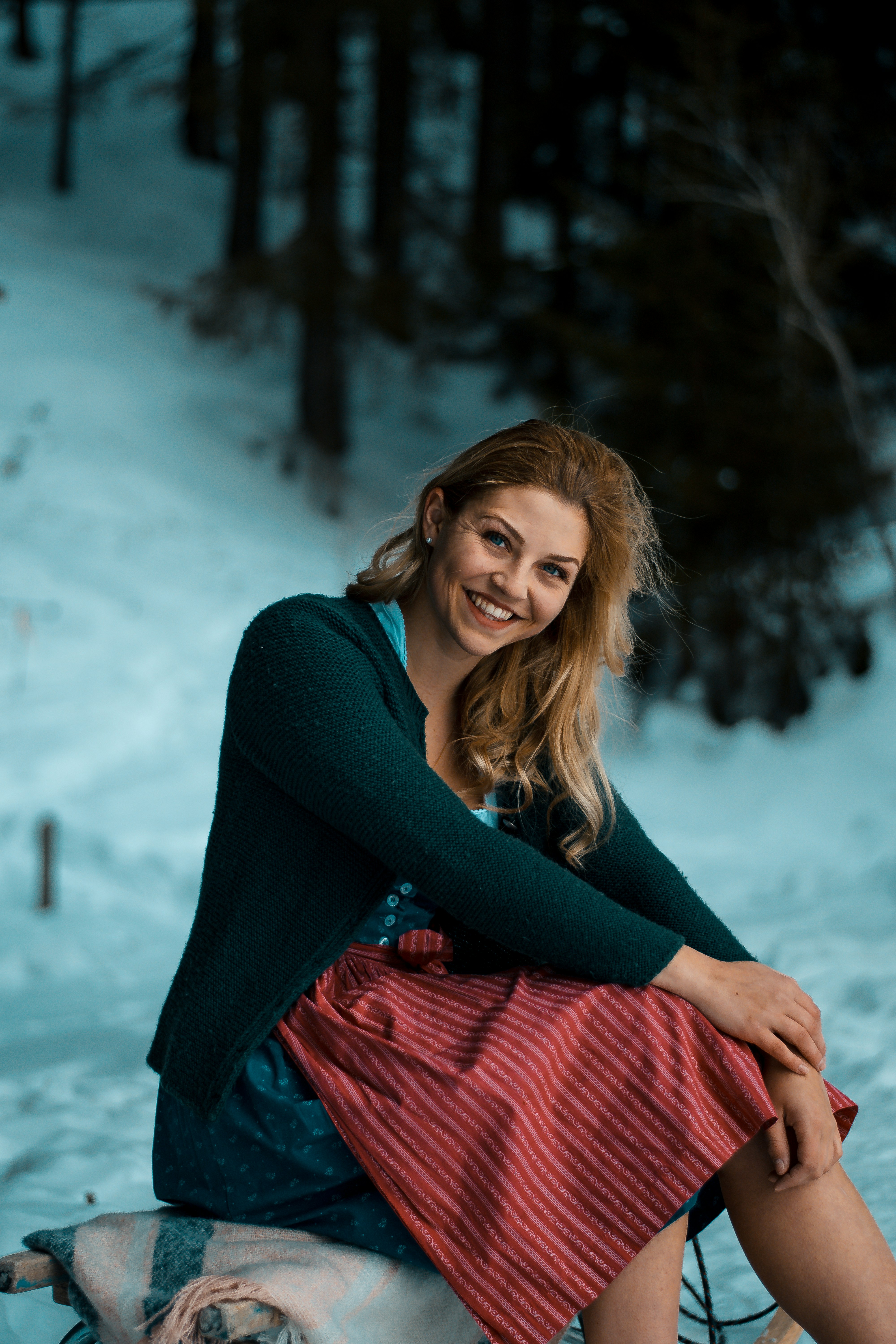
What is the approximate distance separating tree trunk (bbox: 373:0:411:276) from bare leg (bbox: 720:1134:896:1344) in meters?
9.72

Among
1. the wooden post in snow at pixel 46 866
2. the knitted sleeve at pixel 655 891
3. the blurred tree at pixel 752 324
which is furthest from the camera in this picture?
the blurred tree at pixel 752 324

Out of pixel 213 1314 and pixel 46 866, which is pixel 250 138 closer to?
pixel 46 866

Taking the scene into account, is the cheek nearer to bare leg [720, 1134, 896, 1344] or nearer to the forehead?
the forehead

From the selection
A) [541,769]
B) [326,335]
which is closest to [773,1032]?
[541,769]

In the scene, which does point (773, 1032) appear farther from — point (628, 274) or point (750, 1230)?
point (628, 274)

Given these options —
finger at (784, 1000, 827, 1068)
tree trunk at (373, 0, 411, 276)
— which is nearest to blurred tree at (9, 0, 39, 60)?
tree trunk at (373, 0, 411, 276)

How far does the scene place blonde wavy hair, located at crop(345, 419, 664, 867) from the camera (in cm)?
190

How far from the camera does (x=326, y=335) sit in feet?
33.5

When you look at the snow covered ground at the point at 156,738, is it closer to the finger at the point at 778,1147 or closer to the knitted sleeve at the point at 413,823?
the finger at the point at 778,1147

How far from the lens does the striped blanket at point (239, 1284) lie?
1426 millimetres

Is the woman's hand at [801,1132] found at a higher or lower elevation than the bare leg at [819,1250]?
higher

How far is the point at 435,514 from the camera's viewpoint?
78.0 inches

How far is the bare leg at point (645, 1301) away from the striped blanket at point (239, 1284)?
0.21 metres

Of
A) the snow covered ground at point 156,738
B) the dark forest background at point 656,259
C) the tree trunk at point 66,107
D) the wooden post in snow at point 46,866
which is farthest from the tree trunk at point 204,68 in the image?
the wooden post in snow at point 46,866
